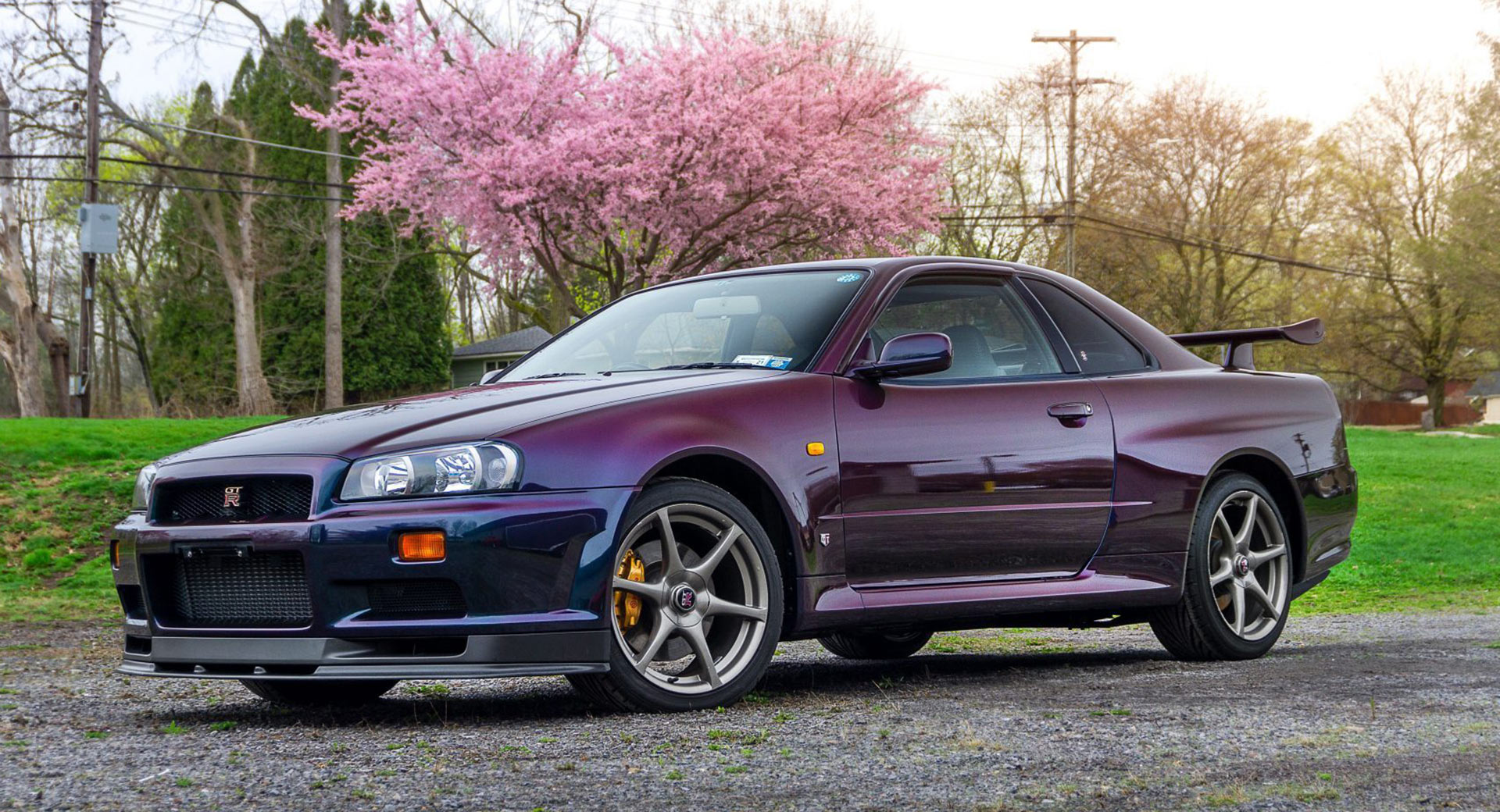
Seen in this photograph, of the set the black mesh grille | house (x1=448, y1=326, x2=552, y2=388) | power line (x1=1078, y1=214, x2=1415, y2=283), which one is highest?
power line (x1=1078, y1=214, x2=1415, y2=283)

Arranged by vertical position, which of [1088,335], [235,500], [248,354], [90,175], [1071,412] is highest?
[90,175]

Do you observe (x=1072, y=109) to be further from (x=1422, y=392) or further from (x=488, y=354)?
(x=1422, y=392)

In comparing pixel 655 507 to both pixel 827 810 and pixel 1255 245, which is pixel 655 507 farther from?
pixel 1255 245

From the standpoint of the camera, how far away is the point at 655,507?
4.75m

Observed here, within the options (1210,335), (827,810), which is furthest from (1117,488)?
(827,810)

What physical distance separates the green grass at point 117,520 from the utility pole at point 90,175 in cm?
637

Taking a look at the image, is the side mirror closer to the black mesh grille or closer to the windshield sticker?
the windshield sticker

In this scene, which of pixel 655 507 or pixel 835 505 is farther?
pixel 835 505

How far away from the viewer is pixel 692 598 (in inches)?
191

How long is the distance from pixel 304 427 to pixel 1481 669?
448 centimetres

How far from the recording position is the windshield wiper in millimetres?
5527

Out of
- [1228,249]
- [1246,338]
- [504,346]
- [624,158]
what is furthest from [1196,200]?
[1246,338]

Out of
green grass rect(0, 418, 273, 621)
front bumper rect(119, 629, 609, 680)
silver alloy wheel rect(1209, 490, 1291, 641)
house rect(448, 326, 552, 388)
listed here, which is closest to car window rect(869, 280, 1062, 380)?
silver alloy wheel rect(1209, 490, 1291, 641)

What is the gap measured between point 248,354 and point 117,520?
2593 cm
